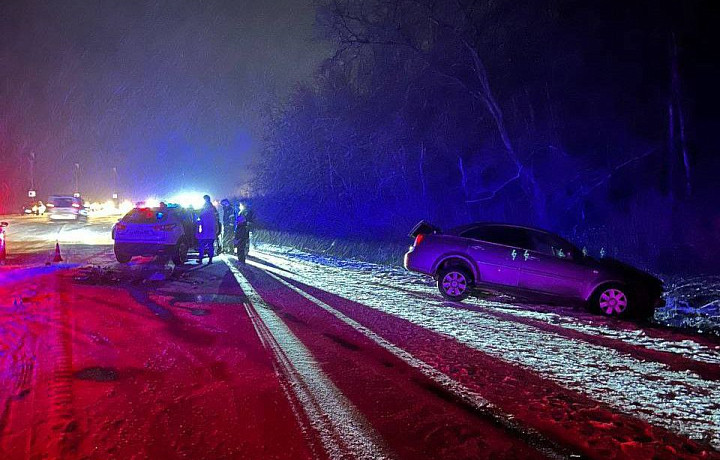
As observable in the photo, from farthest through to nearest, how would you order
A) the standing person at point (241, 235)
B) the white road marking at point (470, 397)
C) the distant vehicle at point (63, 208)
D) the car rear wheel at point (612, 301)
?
the distant vehicle at point (63, 208), the standing person at point (241, 235), the car rear wheel at point (612, 301), the white road marking at point (470, 397)

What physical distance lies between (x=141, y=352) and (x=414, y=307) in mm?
4497

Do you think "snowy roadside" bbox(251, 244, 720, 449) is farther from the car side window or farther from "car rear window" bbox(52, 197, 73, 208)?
"car rear window" bbox(52, 197, 73, 208)

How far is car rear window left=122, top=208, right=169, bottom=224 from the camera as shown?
39.6 feet

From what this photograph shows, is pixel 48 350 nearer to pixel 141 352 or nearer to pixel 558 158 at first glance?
pixel 141 352

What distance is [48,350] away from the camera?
5.16 m

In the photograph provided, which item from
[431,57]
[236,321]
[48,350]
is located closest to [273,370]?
[236,321]

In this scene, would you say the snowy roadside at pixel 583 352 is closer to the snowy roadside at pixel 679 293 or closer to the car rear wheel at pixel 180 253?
the snowy roadside at pixel 679 293

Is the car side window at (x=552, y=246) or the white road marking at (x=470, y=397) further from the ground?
the car side window at (x=552, y=246)

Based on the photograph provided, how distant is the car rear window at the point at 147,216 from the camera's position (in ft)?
39.6

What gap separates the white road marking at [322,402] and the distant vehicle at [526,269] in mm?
3650

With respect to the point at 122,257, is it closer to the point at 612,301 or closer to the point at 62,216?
the point at 612,301

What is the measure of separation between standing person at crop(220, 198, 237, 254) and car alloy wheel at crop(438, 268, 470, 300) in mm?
7712

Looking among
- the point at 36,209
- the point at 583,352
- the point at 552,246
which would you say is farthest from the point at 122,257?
the point at 36,209

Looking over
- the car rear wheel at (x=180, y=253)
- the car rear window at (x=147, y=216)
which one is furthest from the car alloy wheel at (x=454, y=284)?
the car rear window at (x=147, y=216)
